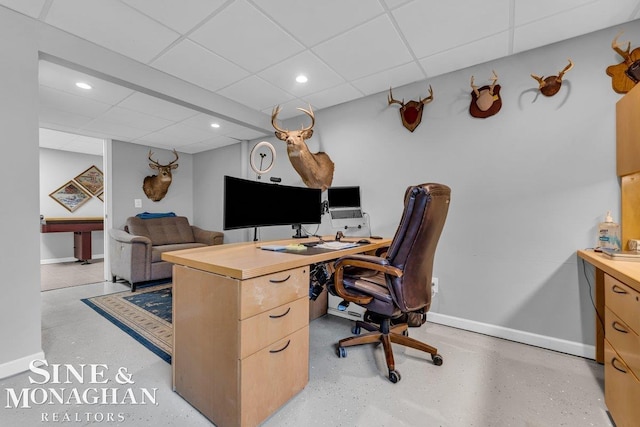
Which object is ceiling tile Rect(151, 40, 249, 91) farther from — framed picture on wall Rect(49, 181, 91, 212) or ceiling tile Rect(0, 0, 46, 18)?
framed picture on wall Rect(49, 181, 91, 212)

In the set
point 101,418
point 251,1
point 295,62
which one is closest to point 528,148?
point 295,62

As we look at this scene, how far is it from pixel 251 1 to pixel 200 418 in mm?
2363

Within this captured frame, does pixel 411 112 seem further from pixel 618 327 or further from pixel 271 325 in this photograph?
pixel 271 325

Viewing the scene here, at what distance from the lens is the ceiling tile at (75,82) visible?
2155mm

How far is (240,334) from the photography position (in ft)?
3.84

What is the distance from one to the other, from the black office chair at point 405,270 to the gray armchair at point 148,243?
3.04 meters

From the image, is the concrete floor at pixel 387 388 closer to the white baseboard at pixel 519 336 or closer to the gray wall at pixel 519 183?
the white baseboard at pixel 519 336

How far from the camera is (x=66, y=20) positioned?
1782 millimetres

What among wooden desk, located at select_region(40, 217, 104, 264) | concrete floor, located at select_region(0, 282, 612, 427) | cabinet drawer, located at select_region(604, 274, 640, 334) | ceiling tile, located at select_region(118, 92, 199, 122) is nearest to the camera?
cabinet drawer, located at select_region(604, 274, 640, 334)

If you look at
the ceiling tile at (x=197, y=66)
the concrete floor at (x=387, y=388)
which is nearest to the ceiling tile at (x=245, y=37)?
the ceiling tile at (x=197, y=66)

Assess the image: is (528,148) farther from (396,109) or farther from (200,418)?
(200,418)

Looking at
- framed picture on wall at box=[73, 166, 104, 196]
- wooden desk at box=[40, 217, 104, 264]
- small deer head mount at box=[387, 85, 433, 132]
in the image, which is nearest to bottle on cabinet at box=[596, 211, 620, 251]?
small deer head mount at box=[387, 85, 433, 132]

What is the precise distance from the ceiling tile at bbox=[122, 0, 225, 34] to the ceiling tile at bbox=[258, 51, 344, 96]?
28.2 inches

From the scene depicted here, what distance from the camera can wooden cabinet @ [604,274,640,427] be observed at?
42.0 inches
